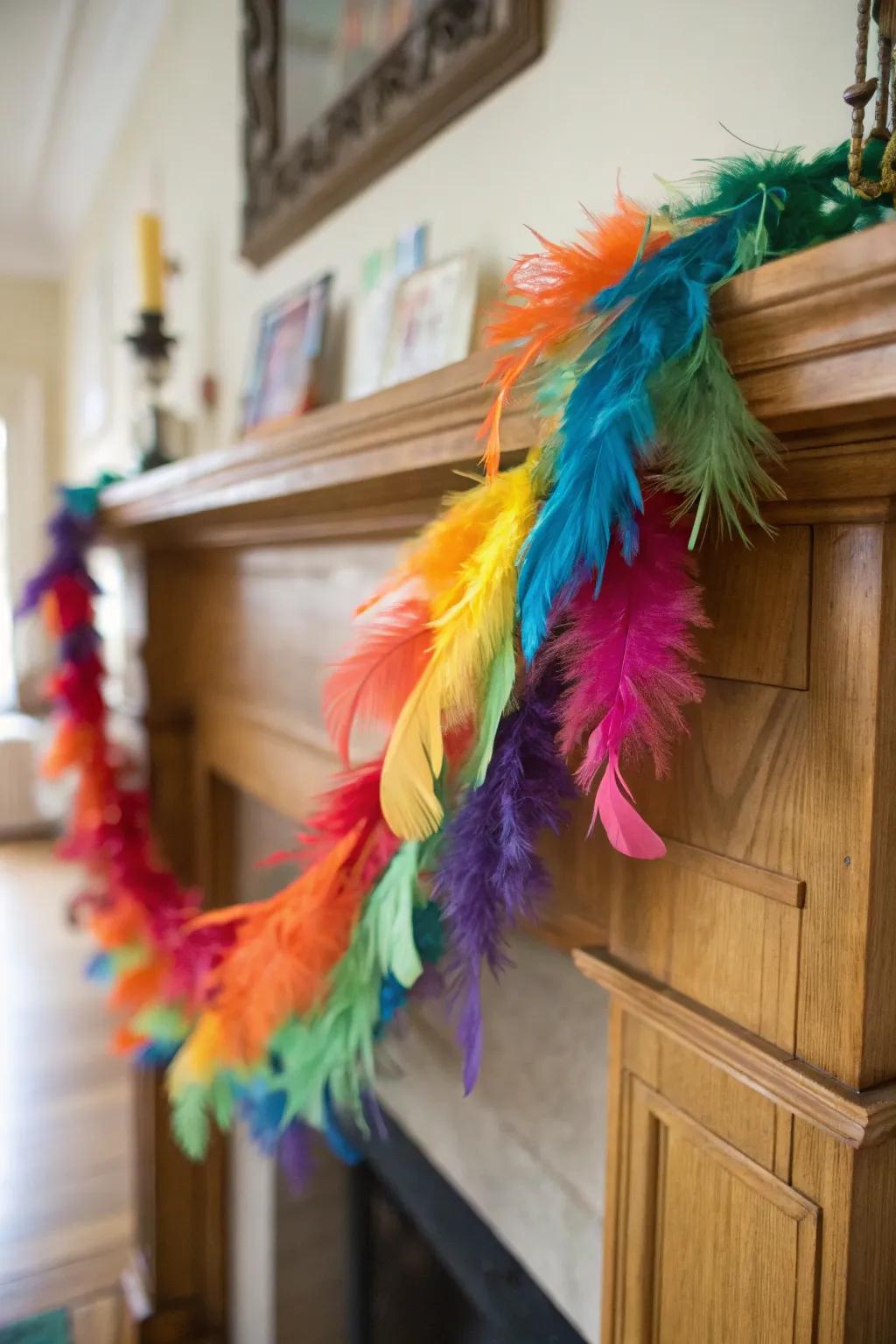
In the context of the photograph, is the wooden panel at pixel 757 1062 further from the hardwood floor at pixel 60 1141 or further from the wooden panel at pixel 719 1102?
the hardwood floor at pixel 60 1141

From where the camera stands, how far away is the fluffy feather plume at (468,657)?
1.60 ft

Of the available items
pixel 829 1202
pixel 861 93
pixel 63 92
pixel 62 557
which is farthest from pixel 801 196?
pixel 63 92

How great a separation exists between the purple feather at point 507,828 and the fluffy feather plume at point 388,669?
74 millimetres

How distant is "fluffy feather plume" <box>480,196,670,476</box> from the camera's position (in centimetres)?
46

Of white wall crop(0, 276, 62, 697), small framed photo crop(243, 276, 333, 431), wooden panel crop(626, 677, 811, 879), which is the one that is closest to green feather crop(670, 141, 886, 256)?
wooden panel crop(626, 677, 811, 879)

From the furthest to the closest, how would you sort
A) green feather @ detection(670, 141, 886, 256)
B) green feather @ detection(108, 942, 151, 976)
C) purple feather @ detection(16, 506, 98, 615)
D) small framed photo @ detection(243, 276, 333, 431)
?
purple feather @ detection(16, 506, 98, 615) → green feather @ detection(108, 942, 151, 976) → small framed photo @ detection(243, 276, 333, 431) → green feather @ detection(670, 141, 886, 256)

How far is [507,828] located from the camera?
535 mm

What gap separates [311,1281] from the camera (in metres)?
1.57

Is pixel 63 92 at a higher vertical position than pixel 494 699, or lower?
higher

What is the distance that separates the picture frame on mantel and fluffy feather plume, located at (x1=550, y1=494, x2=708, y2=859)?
1.93 ft

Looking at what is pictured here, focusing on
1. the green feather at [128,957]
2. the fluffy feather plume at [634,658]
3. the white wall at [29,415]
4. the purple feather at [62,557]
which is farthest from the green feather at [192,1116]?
the white wall at [29,415]

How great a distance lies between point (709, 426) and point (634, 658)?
114 millimetres

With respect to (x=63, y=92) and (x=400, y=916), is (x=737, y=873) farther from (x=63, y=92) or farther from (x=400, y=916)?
(x=63, y=92)

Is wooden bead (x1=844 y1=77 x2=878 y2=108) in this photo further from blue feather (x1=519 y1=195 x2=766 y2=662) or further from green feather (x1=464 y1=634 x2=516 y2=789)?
green feather (x1=464 y1=634 x2=516 y2=789)
